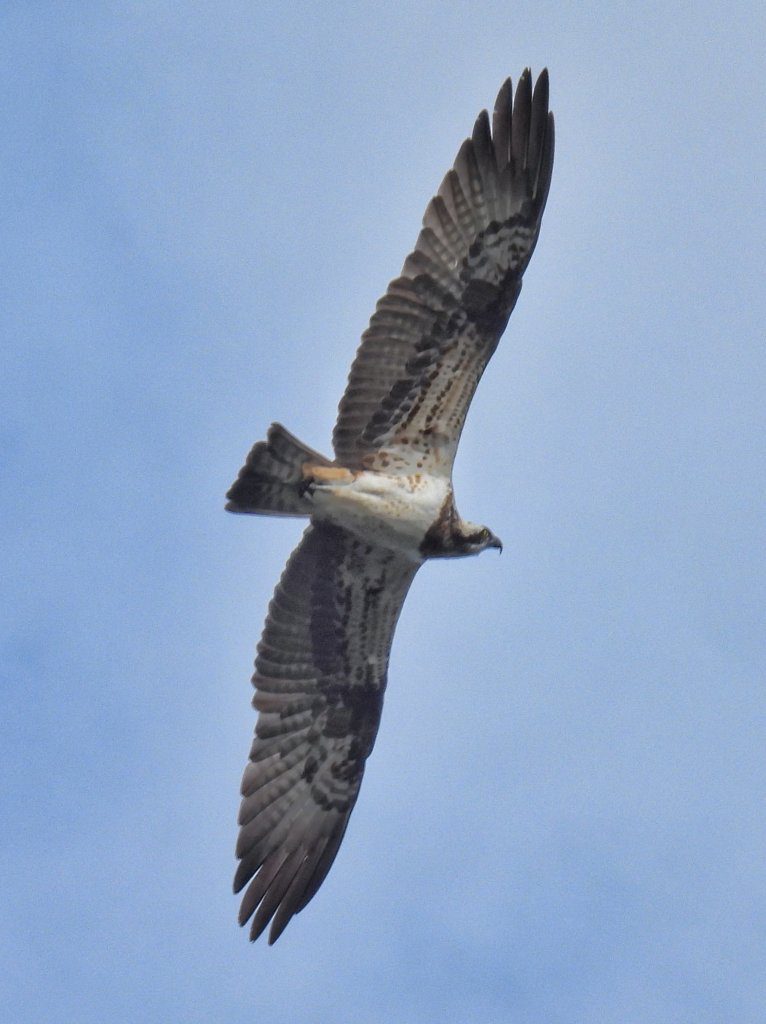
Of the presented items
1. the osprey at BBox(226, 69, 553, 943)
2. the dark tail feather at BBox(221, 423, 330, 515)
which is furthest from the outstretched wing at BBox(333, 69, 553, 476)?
the dark tail feather at BBox(221, 423, 330, 515)

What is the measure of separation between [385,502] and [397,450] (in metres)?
0.40

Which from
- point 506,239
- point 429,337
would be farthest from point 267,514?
point 506,239

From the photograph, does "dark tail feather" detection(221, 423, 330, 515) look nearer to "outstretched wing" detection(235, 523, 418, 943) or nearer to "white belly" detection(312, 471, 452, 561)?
"white belly" detection(312, 471, 452, 561)

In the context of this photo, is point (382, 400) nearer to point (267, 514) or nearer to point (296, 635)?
point (267, 514)

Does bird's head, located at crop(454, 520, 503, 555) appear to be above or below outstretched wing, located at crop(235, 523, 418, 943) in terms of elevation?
above

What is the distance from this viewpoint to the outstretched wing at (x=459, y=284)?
13.2m

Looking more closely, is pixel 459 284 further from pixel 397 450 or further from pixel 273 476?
pixel 273 476

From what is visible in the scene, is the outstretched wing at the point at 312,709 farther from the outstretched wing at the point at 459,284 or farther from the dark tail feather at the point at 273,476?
the outstretched wing at the point at 459,284

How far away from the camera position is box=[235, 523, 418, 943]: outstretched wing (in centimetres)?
1388

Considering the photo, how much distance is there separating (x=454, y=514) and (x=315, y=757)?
7.68 feet

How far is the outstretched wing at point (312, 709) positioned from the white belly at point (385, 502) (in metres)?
0.28

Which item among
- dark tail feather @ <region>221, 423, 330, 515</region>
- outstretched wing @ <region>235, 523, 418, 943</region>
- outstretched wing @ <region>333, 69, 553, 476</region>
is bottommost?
outstretched wing @ <region>235, 523, 418, 943</region>

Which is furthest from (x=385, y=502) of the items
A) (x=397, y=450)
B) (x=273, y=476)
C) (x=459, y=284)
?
(x=459, y=284)

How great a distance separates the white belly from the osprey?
11mm
